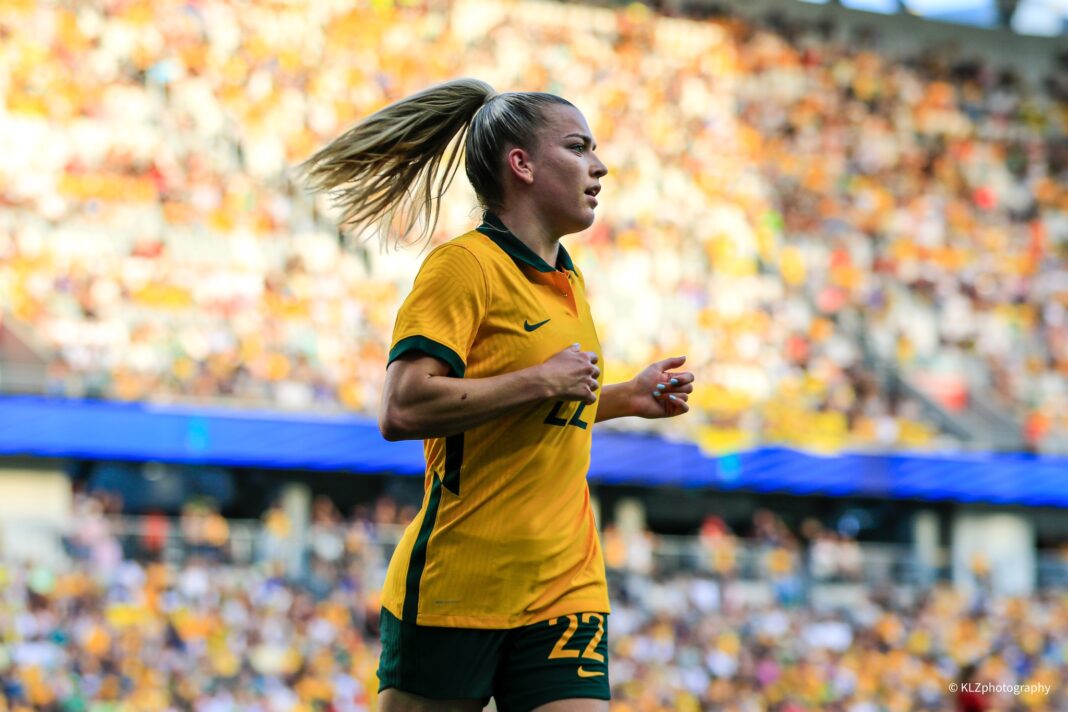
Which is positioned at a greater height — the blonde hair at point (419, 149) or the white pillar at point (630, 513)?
the blonde hair at point (419, 149)

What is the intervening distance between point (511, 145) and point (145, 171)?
585 inches

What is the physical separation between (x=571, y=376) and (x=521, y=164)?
0.55m

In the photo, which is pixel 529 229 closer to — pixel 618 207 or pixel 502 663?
pixel 502 663

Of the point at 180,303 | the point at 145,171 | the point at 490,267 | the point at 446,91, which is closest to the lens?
the point at 490,267

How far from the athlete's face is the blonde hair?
31mm

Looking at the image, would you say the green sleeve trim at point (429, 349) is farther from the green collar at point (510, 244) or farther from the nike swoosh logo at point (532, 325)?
the green collar at point (510, 244)

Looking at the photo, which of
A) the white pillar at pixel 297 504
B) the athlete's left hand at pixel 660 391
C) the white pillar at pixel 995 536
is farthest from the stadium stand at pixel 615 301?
the athlete's left hand at pixel 660 391

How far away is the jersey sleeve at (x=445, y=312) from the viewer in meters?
3.17

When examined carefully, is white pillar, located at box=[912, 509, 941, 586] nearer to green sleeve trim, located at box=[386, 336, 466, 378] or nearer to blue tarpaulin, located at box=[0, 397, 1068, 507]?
blue tarpaulin, located at box=[0, 397, 1068, 507]

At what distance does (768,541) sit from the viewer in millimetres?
18812

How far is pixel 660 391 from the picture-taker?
3.70 m

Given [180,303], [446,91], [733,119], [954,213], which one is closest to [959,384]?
[954,213]

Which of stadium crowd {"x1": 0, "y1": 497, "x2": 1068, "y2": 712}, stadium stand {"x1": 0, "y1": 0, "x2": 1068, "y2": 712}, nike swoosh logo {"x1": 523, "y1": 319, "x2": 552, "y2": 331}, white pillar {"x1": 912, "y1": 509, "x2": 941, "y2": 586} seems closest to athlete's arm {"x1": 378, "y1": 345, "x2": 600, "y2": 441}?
nike swoosh logo {"x1": 523, "y1": 319, "x2": 552, "y2": 331}

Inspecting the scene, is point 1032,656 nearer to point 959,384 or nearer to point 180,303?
point 959,384
